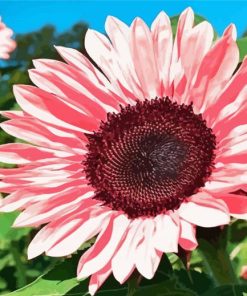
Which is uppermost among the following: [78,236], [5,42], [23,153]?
[5,42]

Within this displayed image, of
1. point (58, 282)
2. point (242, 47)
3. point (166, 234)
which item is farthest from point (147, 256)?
point (242, 47)

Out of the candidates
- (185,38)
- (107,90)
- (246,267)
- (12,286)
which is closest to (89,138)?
(107,90)

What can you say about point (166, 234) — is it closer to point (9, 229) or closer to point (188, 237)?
point (188, 237)

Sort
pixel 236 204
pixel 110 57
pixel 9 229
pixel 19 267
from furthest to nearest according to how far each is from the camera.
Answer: pixel 19 267, pixel 9 229, pixel 110 57, pixel 236 204

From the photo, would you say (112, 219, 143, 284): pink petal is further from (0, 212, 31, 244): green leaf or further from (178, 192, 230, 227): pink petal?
(0, 212, 31, 244): green leaf

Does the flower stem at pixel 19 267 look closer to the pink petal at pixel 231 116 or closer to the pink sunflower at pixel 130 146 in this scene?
the pink sunflower at pixel 130 146

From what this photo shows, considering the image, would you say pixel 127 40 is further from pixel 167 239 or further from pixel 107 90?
pixel 167 239
